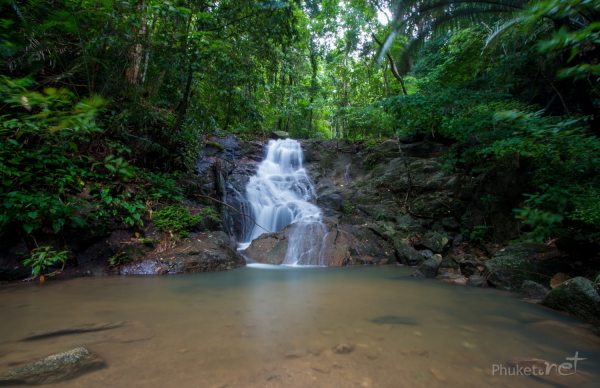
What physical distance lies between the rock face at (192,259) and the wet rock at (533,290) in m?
5.07

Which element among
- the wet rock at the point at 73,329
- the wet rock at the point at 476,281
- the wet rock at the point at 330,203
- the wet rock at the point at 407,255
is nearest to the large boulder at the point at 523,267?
the wet rock at the point at 476,281

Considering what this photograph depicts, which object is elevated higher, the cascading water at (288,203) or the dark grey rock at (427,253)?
the cascading water at (288,203)

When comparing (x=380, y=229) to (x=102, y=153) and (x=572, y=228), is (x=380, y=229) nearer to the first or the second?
(x=572, y=228)

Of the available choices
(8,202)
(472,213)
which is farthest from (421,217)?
(8,202)

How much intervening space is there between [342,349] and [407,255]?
5.44 metres

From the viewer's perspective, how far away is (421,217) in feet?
29.9

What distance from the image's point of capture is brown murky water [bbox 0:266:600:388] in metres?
1.78

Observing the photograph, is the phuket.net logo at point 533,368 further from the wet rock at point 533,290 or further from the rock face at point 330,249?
the rock face at point 330,249

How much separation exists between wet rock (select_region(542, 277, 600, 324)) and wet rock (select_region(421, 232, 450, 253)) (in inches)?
159

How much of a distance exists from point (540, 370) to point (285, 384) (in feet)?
5.58

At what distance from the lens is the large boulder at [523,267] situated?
448cm

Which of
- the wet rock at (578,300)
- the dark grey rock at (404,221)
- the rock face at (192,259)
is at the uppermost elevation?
the dark grey rock at (404,221)

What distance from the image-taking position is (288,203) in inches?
408

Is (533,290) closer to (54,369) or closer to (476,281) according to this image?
(476,281)
